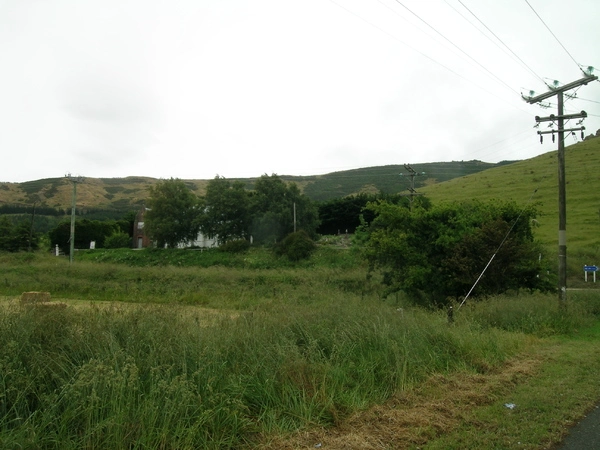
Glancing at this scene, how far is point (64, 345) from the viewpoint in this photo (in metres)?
5.82

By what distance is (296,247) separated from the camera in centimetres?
5353

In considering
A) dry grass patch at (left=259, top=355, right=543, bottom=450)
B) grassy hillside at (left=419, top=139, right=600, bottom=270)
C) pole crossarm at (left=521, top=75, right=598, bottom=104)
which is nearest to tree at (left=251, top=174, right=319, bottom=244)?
grassy hillside at (left=419, top=139, right=600, bottom=270)

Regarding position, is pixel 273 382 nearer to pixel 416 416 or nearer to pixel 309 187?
pixel 416 416

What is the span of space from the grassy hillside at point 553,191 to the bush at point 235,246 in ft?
87.0

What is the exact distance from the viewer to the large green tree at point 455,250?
22.0 metres

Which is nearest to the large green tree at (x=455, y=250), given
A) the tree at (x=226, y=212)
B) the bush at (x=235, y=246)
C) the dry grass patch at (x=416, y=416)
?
the dry grass patch at (x=416, y=416)

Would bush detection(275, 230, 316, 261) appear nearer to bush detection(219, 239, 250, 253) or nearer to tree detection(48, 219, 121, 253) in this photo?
bush detection(219, 239, 250, 253)

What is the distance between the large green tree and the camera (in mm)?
22031

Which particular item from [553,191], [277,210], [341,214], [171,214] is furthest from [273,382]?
[341,214]

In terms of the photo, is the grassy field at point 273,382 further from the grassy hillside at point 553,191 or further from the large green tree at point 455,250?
the grassy hillside at point 553,191

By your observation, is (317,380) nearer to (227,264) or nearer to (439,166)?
(227,264)

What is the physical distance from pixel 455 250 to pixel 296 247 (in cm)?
3128

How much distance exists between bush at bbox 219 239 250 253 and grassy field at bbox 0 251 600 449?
49.8 m

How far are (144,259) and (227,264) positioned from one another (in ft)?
39.3
